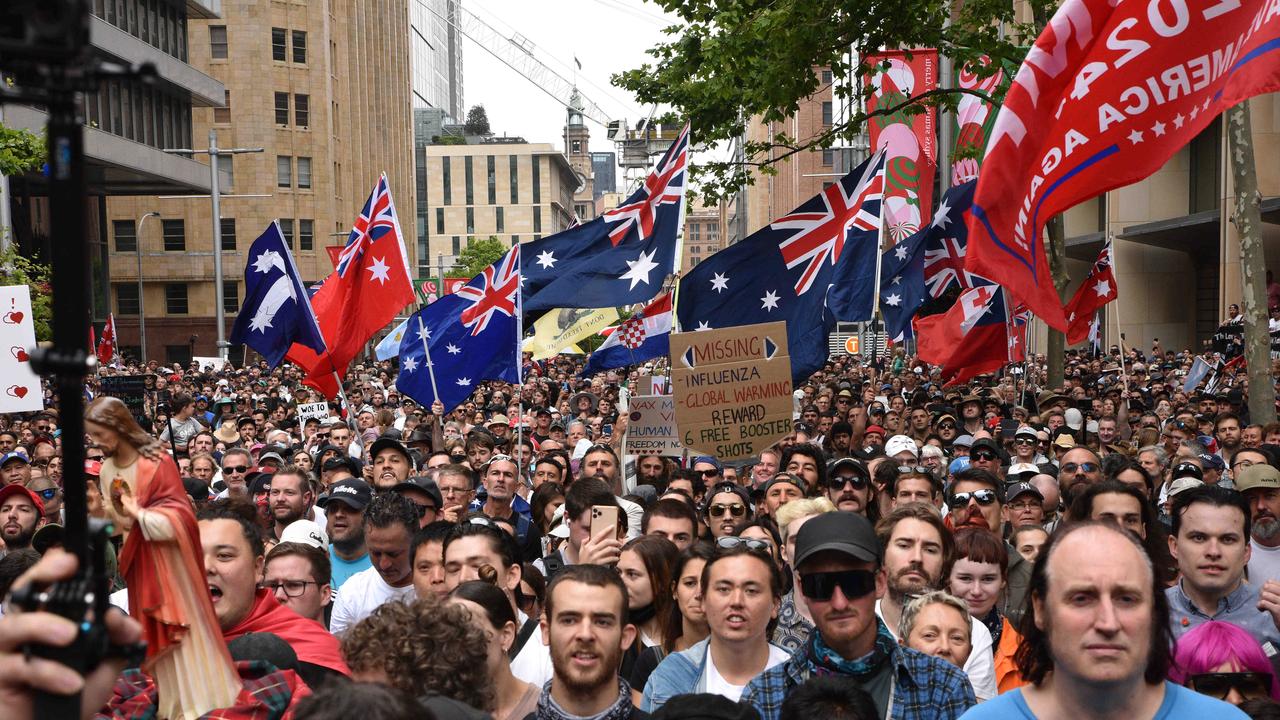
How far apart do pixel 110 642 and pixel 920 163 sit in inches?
1148

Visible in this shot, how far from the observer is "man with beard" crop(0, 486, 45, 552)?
8312 mm

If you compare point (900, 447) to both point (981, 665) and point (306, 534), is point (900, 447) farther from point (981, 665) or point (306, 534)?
point (981, 665)

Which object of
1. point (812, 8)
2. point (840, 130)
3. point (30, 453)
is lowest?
point (30, 453)

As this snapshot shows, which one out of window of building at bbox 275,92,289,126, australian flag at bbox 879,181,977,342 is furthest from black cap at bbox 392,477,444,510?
window of building at bbox 275,92,289,126

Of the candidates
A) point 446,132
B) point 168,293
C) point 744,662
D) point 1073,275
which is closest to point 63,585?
point 744,662

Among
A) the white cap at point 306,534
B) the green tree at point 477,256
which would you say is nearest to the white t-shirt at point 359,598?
the white cap at point 306,534

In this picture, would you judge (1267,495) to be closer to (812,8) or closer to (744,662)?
(744,662)

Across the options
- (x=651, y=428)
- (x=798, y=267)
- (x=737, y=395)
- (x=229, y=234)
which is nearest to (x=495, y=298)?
(x=651, y=428)

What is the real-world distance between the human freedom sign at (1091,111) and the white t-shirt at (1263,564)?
172 cm

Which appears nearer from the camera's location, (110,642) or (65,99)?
(65,99)

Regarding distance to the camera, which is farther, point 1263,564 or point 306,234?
point 306,234

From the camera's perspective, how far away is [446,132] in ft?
620

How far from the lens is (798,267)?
44.2ft

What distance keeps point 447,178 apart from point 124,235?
10377 cm
